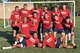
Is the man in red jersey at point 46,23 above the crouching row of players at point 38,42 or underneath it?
above

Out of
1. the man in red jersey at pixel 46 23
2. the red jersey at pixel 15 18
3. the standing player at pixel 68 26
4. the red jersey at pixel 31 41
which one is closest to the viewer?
the red jersey at pixel 31 41

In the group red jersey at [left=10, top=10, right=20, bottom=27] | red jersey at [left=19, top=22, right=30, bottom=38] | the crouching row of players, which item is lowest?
the crouching row of players

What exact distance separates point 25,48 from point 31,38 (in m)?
0.53

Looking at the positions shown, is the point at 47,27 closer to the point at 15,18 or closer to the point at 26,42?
the point at 26,42

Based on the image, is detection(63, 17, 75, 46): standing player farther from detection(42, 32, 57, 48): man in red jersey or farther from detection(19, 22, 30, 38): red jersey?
detection(19, 22, 30, 38): red jersey

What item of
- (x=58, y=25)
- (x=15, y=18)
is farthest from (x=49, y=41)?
(x=15, y=18)

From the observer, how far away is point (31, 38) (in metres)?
12.3

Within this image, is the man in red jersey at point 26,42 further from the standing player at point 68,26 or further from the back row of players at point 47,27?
the standing player at point 68,26

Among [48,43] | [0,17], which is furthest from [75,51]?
[0,17]

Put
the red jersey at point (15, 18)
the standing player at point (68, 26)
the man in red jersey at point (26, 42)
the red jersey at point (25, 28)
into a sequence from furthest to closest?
1. the red jersey at point (15, 18)
2. the red jersey at point (25, 28)
3. the standing player at point (68, 26)
4. the man in red jersey at point (26, 42)

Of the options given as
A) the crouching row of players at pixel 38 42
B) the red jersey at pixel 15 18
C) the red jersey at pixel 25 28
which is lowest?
the crouching row of players at pixel 38 42

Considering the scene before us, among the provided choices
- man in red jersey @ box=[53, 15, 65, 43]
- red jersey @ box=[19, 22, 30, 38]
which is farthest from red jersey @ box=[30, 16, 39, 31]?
man in red jersey @ box=[53, 15, 65, 43]

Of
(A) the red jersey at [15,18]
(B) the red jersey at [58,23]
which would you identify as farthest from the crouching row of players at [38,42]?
(A) the red jersey at [15,18]

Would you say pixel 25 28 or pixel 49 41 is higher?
pixel 25 28
